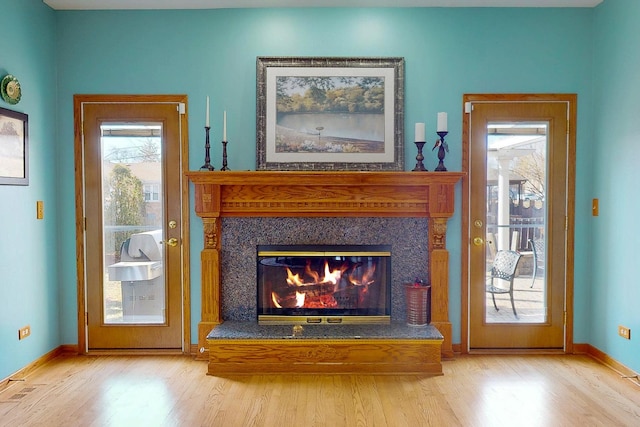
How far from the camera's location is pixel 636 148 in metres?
3.13

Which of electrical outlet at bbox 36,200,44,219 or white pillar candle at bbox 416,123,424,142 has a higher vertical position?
white pillar candle at bbox 416,123,424,142

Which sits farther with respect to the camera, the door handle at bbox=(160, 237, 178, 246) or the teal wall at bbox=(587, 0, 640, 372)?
the door handle at bbox=(160, 237, 178, 246)

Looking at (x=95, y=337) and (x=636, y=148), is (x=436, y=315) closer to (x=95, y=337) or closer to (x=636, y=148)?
(x=636, y=148)

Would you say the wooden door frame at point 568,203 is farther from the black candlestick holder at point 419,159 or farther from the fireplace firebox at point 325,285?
the fireplace firebox at point 325,285

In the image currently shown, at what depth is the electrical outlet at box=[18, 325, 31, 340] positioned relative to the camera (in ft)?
10.5

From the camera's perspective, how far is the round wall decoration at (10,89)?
119 inches

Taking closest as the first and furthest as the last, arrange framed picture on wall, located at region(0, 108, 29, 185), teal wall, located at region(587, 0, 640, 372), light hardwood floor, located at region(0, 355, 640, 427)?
light hardwood floor, located at region(0, 355, 640, 427) < framed picture on wall, located at region(0, 108, 29, 185) < teal wall, located at region(587, 0, 640, 372)

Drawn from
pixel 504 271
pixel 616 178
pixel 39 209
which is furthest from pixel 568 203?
pixel 39 209

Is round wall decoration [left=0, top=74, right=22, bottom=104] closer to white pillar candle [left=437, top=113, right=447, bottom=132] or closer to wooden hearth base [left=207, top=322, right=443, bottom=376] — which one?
wooden hearth base [left=207, top=322, right=443, bottom=376]

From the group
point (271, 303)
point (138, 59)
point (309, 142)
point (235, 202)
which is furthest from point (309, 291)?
point (138, 59)

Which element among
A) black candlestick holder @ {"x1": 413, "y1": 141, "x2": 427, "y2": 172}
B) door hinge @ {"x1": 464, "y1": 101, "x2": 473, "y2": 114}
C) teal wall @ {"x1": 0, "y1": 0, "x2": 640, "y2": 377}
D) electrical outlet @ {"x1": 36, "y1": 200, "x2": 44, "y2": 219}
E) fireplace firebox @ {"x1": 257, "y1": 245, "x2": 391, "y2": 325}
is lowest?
fireplace firebox @ {"x1": 257, "y1": 245, "x2": 391, "y2": 325}

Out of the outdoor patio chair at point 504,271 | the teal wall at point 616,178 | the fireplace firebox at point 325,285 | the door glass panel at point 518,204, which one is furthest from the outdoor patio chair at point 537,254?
the fireplace firebox at point 325,285

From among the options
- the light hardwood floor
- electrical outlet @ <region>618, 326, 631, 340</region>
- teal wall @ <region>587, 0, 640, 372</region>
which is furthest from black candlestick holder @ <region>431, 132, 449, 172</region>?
electrical outlet @ <region>618, 326, 631, 340</region>

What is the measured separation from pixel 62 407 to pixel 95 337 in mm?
1010
